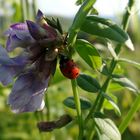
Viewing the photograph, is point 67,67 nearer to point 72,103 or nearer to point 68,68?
point 68,68

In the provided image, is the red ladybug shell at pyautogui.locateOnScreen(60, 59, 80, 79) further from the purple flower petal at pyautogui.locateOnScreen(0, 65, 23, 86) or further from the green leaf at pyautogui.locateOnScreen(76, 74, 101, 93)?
the green leaf at pyautogui.locateOnScreen(76, 74, 101, 93)

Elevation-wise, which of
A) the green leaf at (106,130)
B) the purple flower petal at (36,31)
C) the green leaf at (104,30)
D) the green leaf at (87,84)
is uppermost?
the purple flower petal at (36,31)

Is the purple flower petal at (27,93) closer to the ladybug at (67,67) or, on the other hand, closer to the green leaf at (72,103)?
the ladybug at (67,67)

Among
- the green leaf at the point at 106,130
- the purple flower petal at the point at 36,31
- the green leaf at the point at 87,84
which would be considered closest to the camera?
the purple flower petal at the point at 36,31

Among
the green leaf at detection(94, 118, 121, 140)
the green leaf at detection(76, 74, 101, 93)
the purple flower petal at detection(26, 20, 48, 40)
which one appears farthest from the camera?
the green leaf at detection(76, 74, 101, 93)

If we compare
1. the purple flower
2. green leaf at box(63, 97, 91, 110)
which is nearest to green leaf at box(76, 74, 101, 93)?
green leaf at box(63, 97, 91, 110)

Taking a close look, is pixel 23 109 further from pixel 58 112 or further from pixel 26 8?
pixel 58 112

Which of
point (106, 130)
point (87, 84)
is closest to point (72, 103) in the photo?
point (87, 84)

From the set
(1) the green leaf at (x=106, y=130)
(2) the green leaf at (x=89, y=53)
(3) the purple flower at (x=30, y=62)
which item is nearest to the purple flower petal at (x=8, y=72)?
(3) the purple flower at (x=30, y=62)
